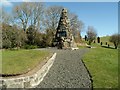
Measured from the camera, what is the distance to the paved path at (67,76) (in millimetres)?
15383

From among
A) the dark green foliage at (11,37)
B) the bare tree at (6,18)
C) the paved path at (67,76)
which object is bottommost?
the paved path at (67,76)

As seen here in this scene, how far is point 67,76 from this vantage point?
56.1 feet

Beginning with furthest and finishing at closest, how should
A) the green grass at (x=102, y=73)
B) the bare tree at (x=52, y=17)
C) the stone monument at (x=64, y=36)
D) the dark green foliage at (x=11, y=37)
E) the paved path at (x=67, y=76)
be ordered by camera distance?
1. the bare tree at (x=52, y=17)
2. the dark green foliage at (x=11, y=37)
3. the stone monument at (x=64, y=36)
4. the paved path at (x=67, y=76)
5. the green grass at (x=102, y=73)

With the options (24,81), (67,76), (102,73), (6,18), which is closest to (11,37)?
(6,18)

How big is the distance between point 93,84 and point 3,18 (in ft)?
123

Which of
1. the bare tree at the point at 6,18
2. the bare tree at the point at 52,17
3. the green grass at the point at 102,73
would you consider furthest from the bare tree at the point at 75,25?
the green grass at the point at 102,73

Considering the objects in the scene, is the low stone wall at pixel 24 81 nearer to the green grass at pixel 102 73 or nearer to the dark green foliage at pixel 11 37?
the green grass at pixel 102 73

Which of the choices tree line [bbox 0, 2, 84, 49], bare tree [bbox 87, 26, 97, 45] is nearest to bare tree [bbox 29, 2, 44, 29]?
tree line [bbox 0, 2, 84, 49]

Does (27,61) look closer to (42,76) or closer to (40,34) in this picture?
(42,76)

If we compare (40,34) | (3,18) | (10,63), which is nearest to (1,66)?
(10,63)


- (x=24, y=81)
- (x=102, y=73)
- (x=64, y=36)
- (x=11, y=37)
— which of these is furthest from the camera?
(x=11, y=37)

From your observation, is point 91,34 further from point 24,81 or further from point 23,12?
point 24,81

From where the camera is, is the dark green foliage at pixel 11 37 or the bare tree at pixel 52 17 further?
the bare tree at pixel 52 17

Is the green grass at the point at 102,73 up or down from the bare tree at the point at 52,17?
down
